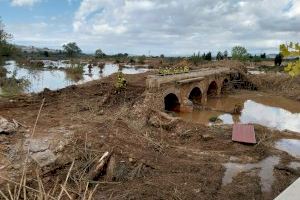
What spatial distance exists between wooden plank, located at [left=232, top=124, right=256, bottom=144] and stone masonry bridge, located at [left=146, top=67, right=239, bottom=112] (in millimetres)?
4996

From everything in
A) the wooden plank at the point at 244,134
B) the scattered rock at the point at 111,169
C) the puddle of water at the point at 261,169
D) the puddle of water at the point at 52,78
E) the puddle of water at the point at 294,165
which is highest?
the scattered rock at the point at 111,169

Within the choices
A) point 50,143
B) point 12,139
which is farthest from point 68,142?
point 12,139

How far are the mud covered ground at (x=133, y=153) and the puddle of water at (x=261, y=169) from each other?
0.14m

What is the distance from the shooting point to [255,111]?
1104 inches

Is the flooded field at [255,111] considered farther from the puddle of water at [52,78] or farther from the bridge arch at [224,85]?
the puddle of water at [52,78]

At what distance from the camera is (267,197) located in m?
10.6

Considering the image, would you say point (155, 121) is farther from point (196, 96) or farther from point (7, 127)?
point (196, 96)

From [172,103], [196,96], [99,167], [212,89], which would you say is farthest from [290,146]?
[212,89]

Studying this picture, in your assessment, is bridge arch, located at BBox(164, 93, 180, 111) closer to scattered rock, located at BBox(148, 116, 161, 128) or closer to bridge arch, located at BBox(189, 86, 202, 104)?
bridge arch, located at BBox(189, 86, 202, 104)

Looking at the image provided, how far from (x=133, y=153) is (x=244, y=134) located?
227 inches

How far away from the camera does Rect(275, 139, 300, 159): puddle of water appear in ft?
52.2

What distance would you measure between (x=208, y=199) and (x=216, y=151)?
4.63m

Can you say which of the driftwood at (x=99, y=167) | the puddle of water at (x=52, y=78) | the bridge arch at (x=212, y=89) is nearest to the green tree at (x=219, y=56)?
the puddle of water at (x=52, y=78)

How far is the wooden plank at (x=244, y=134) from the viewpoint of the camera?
50.8 feet
